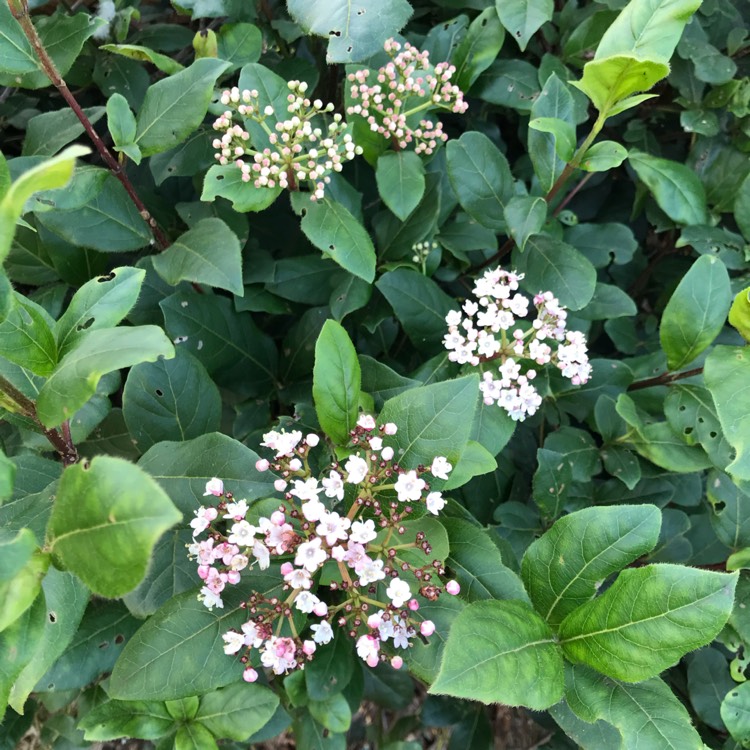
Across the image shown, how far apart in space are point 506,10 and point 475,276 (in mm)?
844

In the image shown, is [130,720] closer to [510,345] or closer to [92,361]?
[92,361]

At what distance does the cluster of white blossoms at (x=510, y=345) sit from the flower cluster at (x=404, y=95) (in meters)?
0.51

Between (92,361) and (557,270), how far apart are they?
1396mm

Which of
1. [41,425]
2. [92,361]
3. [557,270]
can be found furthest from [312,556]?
[557,270]

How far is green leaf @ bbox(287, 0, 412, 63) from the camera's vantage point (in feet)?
5.68

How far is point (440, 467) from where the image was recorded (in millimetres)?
1438

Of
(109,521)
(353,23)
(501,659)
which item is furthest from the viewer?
(353,23)

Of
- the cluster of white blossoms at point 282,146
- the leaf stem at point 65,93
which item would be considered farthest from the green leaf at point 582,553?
the leaf stem at point 65,93

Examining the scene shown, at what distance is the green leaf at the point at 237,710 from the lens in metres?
1.81

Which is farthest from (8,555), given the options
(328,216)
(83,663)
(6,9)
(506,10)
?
(506,10)

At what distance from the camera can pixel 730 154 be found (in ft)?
7.89

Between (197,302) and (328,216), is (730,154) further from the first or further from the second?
(197,302)

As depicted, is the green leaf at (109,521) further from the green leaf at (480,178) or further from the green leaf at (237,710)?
the green leaf at (480,178)

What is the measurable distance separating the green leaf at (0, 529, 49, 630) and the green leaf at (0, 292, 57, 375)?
400 mm
